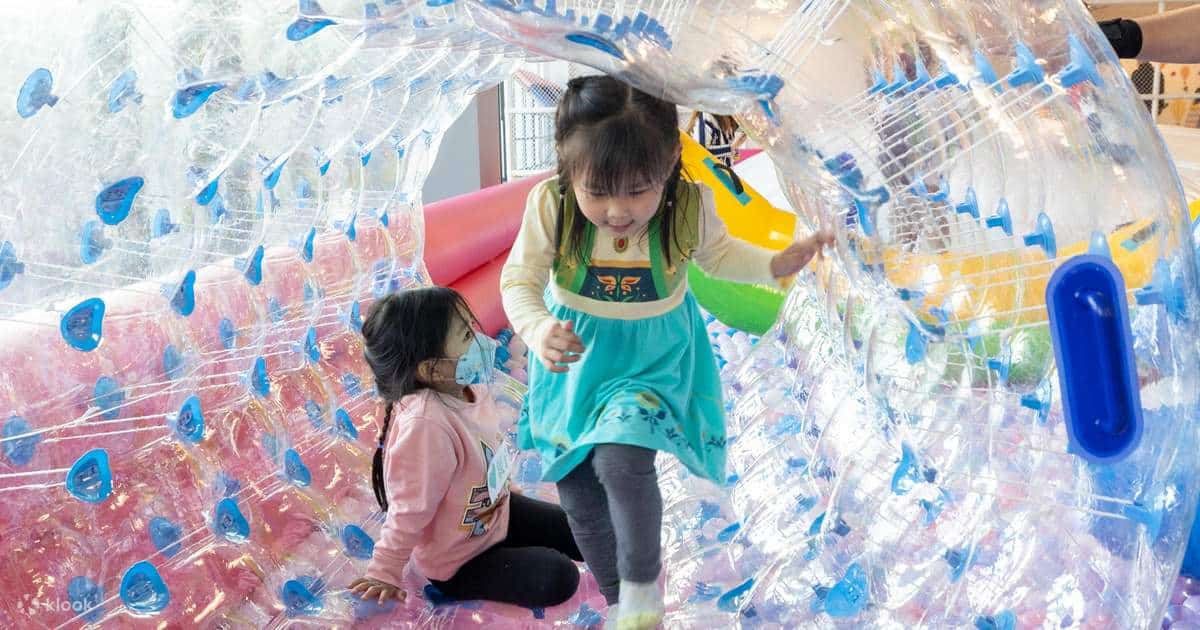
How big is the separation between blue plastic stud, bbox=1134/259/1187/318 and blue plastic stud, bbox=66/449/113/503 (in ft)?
3.68

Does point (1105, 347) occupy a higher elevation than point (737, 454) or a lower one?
higher

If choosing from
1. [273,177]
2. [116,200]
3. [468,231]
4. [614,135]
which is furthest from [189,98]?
[468,231]

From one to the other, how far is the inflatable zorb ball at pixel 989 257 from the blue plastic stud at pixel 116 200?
45 cm

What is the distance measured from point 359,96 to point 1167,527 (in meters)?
1.27

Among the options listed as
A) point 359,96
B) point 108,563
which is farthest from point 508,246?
point 108,563

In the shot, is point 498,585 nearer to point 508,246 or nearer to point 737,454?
point 737,454

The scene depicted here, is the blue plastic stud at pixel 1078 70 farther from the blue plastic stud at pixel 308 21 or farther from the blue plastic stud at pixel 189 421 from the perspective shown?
the blue plastic stud at pixel 189 421

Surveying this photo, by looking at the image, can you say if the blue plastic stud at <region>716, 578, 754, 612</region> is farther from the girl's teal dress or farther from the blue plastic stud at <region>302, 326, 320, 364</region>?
the blue plastic stud at <region>302, 326, 320, 364</region>

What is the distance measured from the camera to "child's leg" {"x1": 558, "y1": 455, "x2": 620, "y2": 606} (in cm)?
140

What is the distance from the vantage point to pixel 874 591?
51.9 inches

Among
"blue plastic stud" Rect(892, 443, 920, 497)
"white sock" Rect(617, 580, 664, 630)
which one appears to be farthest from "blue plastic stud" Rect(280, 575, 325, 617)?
"blue plastic stud" Rect(892, 443, 920, 497)

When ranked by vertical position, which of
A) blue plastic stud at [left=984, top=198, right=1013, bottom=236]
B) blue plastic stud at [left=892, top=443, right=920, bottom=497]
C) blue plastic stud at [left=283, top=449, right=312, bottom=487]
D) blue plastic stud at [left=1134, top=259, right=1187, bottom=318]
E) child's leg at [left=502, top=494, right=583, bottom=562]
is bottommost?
child's leg at [left=502, top=494, right=583, bottom=562]

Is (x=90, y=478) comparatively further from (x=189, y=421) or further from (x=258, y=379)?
(x=258, y=379)

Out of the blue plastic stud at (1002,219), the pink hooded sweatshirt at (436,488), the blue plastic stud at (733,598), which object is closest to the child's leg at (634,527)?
the blue plastic stud at (733,598)
